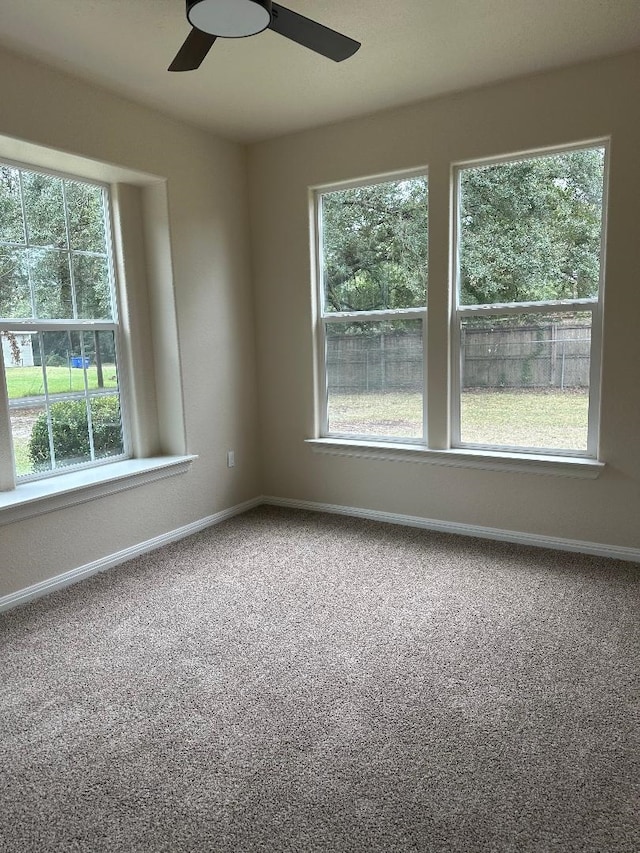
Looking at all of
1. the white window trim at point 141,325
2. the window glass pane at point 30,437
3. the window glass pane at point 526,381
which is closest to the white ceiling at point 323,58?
the white window trim at point 141,325

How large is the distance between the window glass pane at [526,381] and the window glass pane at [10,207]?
2630 mm

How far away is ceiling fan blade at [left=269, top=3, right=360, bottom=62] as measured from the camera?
2.02 metres

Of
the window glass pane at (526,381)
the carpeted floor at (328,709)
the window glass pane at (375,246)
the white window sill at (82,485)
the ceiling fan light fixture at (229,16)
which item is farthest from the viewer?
the window glass pane at (375,246)

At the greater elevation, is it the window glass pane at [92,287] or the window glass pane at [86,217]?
the window glass pane at [86,217]

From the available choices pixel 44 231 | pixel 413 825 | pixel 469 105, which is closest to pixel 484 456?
pixel 469 105

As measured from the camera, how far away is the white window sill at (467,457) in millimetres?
3371

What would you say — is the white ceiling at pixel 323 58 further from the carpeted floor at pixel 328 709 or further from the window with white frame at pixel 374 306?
the carpeted floor at pixel 328 709

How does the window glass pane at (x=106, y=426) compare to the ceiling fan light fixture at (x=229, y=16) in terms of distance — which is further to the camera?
the window glass pane at (x=106, y=426)

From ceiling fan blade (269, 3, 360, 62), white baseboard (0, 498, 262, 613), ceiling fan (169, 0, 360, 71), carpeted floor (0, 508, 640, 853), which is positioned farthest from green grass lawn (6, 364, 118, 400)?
ceiling fan blade (269, 3, 360, 62)

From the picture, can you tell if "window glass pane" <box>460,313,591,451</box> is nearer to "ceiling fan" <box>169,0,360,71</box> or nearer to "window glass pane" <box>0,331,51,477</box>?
"ceiling fan" <box>169,0,360,71</box>

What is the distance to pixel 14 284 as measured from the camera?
3146mm

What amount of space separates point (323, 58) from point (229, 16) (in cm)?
112

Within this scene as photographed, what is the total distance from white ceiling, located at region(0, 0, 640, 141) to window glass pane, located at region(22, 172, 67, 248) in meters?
0.60

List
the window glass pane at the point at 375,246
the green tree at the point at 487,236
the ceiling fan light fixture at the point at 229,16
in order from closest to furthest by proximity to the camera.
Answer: the ceiling fan light fixture at the point at 229,16 → the green tree at the point at 487,236 → the window glass pane at the point at 375,246
